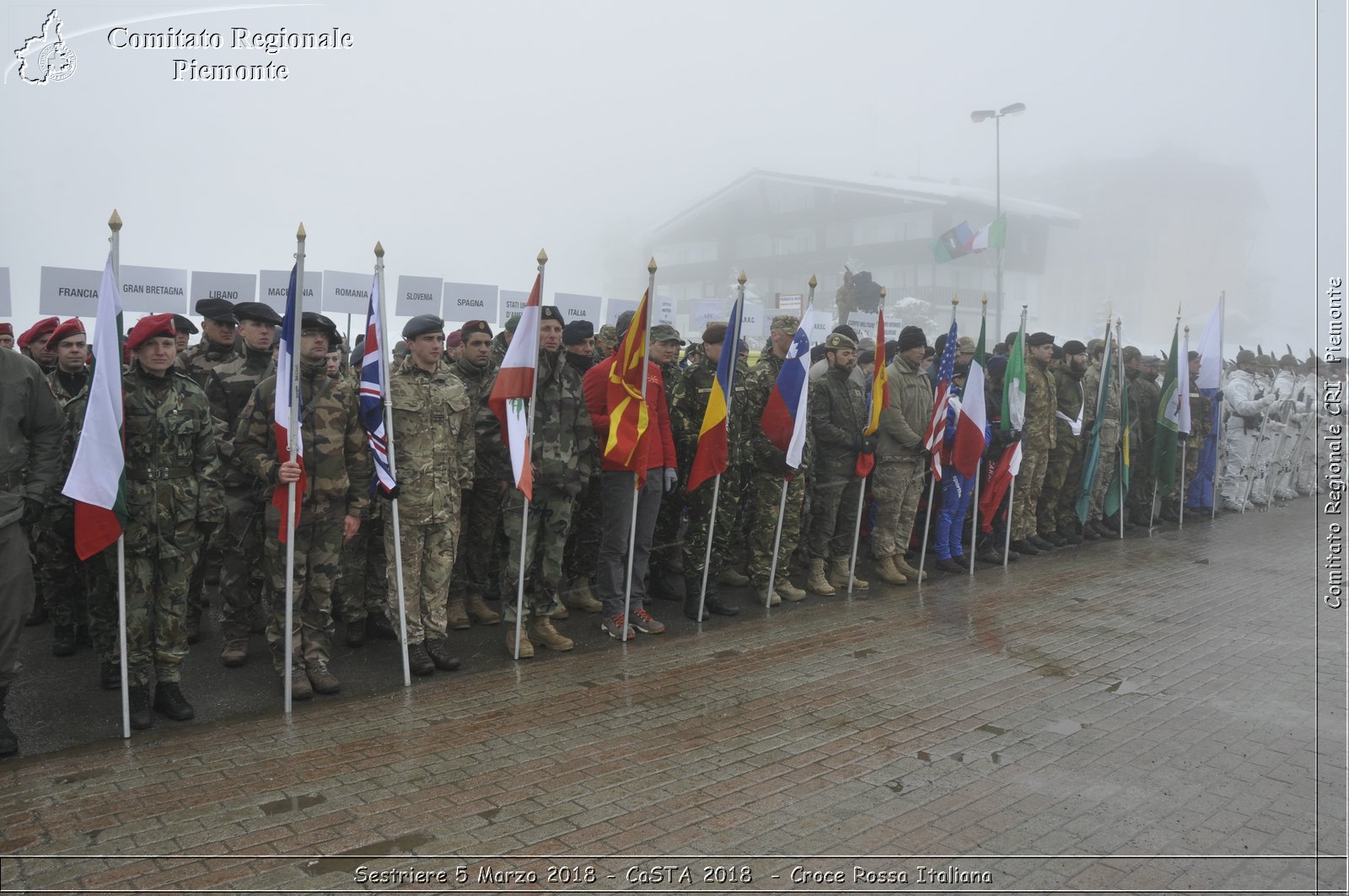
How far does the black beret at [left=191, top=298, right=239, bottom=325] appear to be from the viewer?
713cm

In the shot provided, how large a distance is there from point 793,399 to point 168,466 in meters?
4.70

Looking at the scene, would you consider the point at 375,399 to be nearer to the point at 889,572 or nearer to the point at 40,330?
the point at 40,330

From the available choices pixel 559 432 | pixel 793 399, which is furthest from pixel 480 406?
pixel 793 399

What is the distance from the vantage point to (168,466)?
5.02 meters

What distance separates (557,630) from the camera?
22.7 ft

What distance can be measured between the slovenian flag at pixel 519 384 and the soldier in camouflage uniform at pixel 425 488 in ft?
1.11

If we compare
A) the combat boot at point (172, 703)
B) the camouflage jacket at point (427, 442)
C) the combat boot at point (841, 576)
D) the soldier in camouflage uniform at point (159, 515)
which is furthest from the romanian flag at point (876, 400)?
the combat boot at point (172, 703)

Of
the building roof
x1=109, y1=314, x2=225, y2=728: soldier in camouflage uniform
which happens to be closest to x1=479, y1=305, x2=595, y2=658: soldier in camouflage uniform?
x1=109, y1=314, x2=225, y2=728: soldier in camouflage uniform

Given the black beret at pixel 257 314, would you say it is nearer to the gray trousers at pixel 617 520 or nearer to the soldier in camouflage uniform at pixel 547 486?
the soldier in camouflage uniform at pixel 547 486

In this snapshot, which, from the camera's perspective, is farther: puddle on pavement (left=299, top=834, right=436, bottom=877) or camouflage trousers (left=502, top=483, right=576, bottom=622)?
camouflage trousers (left=502, top=483, right=576, bottom=622)

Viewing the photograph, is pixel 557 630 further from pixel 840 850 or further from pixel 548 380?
pixel 840 850

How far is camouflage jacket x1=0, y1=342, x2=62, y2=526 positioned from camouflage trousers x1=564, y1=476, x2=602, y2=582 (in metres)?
3.70

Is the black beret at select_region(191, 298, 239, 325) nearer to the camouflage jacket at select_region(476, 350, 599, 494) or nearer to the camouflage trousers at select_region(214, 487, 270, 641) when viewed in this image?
the camouflage trousers at select_region(214, 487, 270, 641)

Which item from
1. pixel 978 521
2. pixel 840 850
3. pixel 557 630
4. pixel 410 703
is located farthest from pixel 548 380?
pixel 978 521
